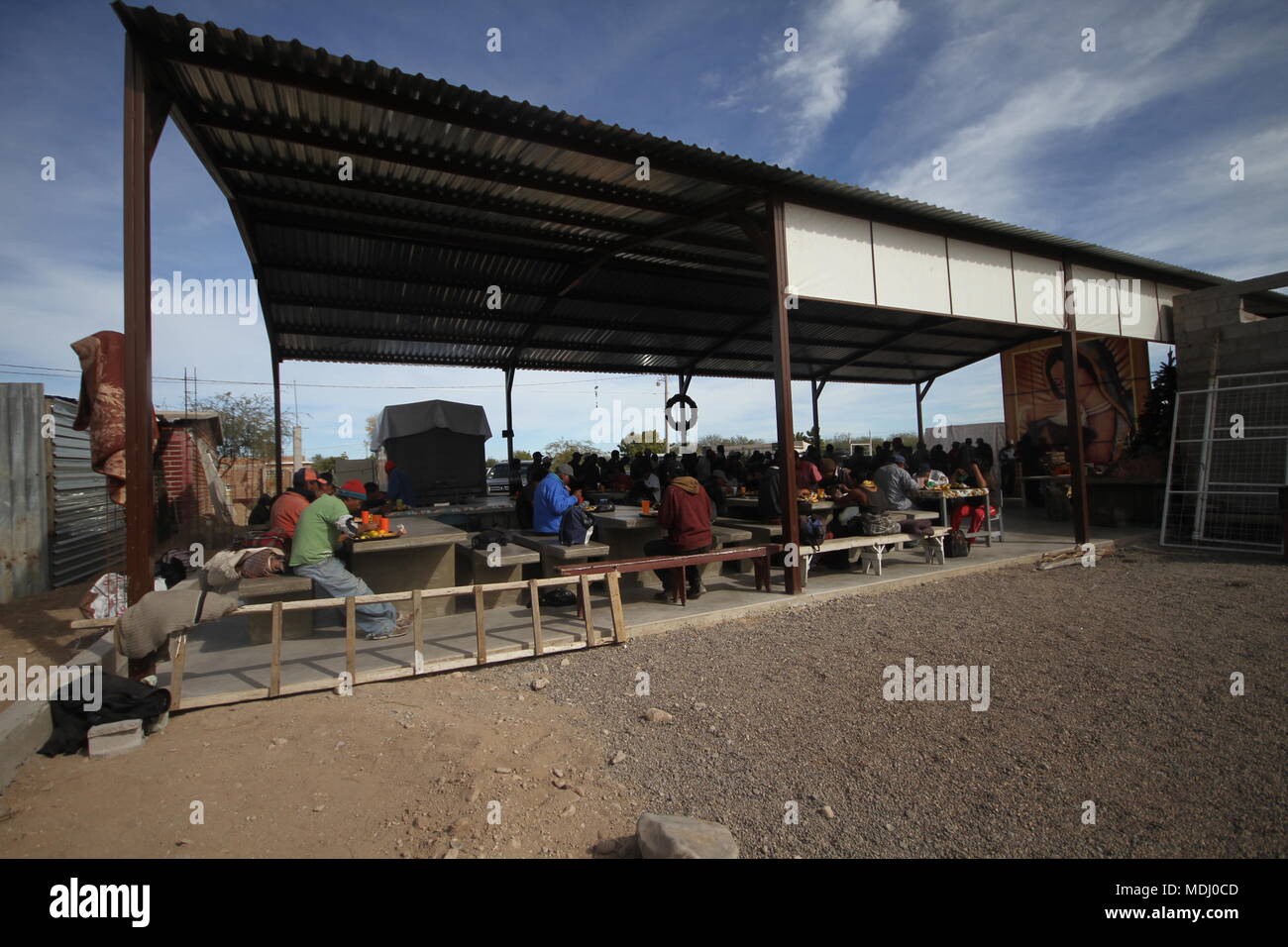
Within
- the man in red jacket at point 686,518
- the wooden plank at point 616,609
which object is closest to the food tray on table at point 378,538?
the wooden plank at point 616,609

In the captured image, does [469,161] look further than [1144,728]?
Yes

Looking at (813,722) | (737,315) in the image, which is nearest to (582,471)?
(737,315)

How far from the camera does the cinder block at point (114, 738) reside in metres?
3.59

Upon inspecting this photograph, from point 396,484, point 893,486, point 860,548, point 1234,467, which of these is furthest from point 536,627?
point 1234,467

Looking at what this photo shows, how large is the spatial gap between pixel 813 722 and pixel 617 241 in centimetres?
710

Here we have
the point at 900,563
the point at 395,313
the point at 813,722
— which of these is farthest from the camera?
the point at 395,313

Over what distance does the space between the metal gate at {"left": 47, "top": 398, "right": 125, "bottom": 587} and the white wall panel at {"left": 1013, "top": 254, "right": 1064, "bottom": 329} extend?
1281cm

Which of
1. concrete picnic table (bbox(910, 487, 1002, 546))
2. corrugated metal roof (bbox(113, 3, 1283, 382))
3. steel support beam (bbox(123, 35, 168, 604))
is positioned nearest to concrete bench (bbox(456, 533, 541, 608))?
steel support beam (bbox(123, 35, 168, 604))

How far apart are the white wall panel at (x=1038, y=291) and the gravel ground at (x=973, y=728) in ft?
15.2

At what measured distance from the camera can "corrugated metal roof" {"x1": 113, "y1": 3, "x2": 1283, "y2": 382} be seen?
5371mm

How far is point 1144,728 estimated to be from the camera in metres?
3.70

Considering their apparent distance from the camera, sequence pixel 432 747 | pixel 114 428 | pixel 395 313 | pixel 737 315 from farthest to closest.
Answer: pixel 737 315 < pixel 395 313 < pixel 114 428 < pixel 432 747
